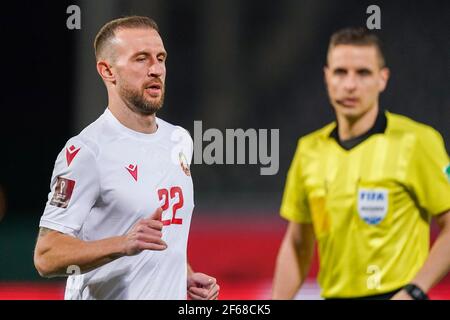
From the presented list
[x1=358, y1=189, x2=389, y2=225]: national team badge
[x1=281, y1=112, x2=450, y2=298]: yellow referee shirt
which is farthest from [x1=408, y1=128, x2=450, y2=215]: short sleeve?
[x1=358, y1=189, x2=389, y2=225]: national team badge

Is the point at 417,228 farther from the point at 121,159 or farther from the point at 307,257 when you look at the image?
the point at 121,159

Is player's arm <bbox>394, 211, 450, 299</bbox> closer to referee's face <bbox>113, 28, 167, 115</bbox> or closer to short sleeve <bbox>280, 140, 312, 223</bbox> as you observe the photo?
short sleeve <bbox>280, 140, 312, 223</bbox>

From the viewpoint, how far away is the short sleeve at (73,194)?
10.7 feet

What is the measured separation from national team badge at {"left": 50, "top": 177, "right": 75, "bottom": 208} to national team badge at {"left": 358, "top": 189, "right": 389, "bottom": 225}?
1226 mm

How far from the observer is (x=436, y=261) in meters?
3.48

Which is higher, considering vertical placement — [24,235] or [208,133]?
[208,133]

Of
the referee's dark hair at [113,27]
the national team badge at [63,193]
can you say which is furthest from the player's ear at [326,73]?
the national team badge at [63,193]

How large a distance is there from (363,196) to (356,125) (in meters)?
0.32

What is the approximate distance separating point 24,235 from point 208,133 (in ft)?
3.15

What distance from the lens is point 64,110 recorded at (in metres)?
3.79

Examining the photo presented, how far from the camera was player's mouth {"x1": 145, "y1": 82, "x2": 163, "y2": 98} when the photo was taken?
11.5ft

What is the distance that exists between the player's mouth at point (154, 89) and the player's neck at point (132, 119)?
10 cm
